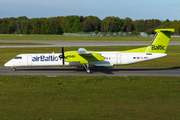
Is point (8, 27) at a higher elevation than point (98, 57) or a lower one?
higher

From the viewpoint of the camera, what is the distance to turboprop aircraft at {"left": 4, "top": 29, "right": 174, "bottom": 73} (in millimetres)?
26539

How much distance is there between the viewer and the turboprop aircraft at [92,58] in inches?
1045

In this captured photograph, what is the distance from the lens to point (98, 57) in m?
26.7

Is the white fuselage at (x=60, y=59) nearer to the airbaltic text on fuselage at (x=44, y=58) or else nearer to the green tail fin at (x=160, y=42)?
the airbaltic text on fuselage at (x=44, y=58)
